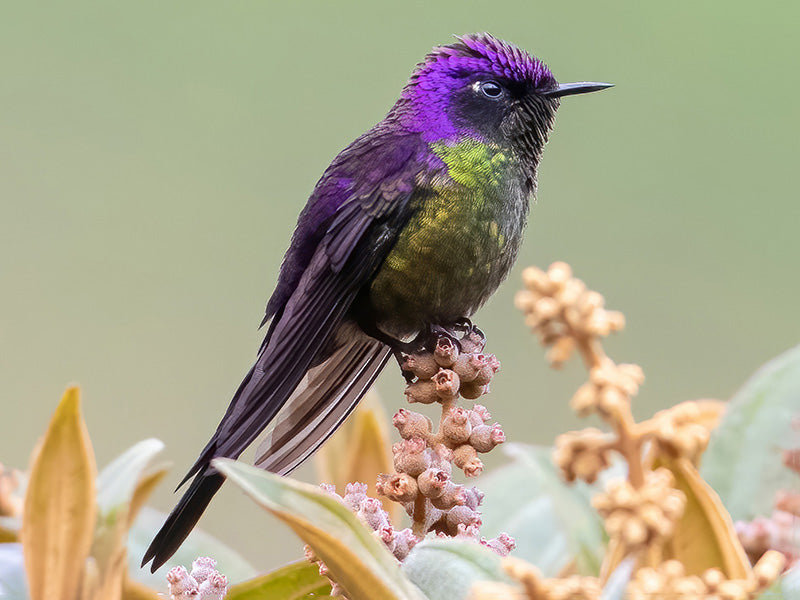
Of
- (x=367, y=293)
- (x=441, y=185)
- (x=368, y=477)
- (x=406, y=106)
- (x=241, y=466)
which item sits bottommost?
(x=368, y=477)

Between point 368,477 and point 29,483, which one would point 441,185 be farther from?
point 29,483

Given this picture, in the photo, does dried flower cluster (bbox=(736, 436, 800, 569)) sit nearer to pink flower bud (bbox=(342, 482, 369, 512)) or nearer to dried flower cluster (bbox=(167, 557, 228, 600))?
pink flower bud (bbox=(342, 482, 369, 512))

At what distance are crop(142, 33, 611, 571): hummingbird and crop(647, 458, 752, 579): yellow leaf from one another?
0.53 meters

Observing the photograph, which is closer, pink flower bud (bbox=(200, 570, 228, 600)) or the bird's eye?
pink flower bud (bbox=(200, 570, 228, 600))

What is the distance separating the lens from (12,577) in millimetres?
817

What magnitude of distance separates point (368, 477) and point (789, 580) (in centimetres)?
61

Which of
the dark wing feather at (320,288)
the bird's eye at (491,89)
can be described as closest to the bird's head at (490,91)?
the bird's eye at (491,89)

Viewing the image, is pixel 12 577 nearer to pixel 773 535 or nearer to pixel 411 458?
pixel 411 458

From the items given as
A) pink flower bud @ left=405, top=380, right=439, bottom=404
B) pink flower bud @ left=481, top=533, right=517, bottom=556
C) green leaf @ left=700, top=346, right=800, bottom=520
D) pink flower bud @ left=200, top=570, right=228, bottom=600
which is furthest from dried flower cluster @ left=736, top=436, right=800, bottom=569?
pink flower bud @ left=200, top=570, right=228, bottom=600

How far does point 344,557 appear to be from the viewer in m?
0.61

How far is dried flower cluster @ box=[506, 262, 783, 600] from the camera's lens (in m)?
0.49

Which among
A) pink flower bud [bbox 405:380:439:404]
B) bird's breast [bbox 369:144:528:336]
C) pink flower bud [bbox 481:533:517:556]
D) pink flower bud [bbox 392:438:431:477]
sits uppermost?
bird's breast [bbox 369:144:528:336]

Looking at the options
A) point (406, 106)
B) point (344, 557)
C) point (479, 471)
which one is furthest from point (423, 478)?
point (406, 106)

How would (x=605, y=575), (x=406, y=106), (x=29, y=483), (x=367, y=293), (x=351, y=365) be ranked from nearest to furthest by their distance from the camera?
(x=605, y=575) < (x=29, y=483) < (x=351, y=365) < (x=367, y=293) < (x=406, y=106)
